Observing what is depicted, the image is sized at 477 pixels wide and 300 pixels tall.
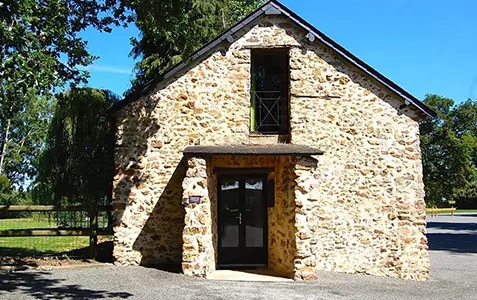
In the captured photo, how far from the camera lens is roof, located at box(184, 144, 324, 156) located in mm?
9219

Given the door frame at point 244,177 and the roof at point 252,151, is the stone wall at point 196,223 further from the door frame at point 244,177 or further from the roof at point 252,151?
the door frame at point 244,177

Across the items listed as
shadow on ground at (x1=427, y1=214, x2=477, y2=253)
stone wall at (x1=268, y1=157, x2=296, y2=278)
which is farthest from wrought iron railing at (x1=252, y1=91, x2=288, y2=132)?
shadow on ground at (x1=427, y1=214, x2=477, y2=253)

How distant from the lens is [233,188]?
11.1 meters

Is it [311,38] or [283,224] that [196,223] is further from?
[311,38]

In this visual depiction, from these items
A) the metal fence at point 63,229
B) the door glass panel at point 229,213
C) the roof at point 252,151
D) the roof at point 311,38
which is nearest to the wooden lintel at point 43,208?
the metal fence at point 63,229

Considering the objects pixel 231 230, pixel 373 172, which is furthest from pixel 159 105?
pixel 373 172

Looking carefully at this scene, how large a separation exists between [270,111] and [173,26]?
3324 millimetres

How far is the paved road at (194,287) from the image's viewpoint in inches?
288

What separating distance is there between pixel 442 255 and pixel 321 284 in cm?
801

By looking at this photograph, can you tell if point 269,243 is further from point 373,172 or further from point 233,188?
point 373,172

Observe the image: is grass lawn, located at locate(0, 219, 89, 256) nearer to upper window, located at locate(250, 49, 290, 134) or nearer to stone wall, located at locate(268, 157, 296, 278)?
stone wall, located at locate(268, 157, 296, 278)

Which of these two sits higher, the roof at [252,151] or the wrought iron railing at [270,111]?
the wrought iron railing at [270,111]

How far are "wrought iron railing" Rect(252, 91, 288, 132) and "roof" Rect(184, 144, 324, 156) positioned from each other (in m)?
1.19

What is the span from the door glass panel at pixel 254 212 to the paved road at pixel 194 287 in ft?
7.01
